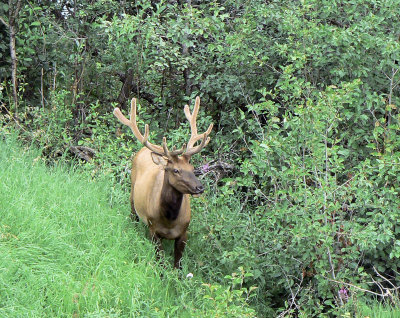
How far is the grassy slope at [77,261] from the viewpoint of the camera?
544 cm

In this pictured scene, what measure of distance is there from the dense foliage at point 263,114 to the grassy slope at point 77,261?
0.67 metres

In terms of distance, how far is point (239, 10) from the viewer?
953cm

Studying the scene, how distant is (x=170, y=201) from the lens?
695 centimetres

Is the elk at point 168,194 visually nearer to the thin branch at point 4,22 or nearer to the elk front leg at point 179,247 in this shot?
the elk front leg at point 179,247

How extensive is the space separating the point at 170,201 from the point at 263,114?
5.04 ft

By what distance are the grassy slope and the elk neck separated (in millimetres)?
401

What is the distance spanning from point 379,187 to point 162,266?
8.48 feet

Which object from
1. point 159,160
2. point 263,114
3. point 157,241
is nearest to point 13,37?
point 159,160

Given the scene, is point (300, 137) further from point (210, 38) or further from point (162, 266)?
point (210, 38)

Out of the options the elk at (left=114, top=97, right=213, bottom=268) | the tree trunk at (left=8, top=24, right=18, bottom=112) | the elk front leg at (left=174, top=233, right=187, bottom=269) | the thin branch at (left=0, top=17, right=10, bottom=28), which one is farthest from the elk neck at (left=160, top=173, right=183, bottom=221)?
the thin branch at (left=0, top=17, right=10, bottom=28)

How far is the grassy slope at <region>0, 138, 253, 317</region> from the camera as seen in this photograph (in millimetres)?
5441

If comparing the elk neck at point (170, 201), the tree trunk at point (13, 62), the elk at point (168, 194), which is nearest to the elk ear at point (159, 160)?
the elk at point (168, 194)

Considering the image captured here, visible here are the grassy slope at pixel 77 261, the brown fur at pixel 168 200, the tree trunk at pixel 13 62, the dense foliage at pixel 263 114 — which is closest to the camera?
the grassy slope at pixel 77 261

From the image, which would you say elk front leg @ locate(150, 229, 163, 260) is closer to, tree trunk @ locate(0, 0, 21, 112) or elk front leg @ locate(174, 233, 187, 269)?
elk front leg @ locate(174, 233, 187, 269)
